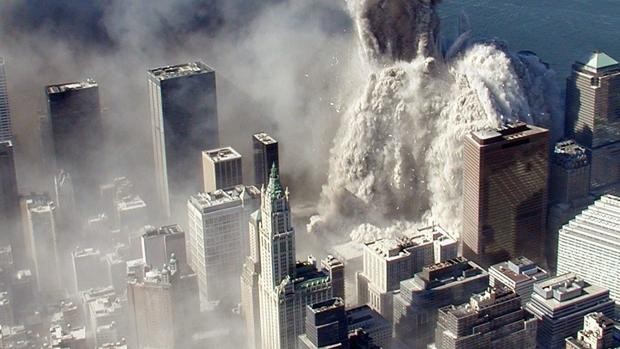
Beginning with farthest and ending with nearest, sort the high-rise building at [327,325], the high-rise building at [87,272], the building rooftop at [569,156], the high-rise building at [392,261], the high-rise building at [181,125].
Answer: the high-rise building at [181,125], the building rooftop at [569,156], the high-rise building at [87,272], the high-rise building at [392,261], the high-rise building at [327,325]

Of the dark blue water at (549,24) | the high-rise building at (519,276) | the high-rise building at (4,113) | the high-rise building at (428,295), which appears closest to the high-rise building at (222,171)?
the high-rise building at (428,295)

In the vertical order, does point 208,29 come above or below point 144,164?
above

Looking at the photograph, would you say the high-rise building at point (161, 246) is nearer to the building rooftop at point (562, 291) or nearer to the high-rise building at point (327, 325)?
the high-rise building at point (327, 325)

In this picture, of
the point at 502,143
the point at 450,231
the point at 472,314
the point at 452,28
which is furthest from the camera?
the point at 452,28

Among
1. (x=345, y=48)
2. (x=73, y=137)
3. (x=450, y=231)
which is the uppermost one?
(x=345, y=48)

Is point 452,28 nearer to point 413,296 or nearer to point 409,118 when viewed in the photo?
point 409,118

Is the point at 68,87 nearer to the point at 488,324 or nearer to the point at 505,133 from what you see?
the point at 505,133

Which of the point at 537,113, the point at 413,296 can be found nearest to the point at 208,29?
the point at 537,113
